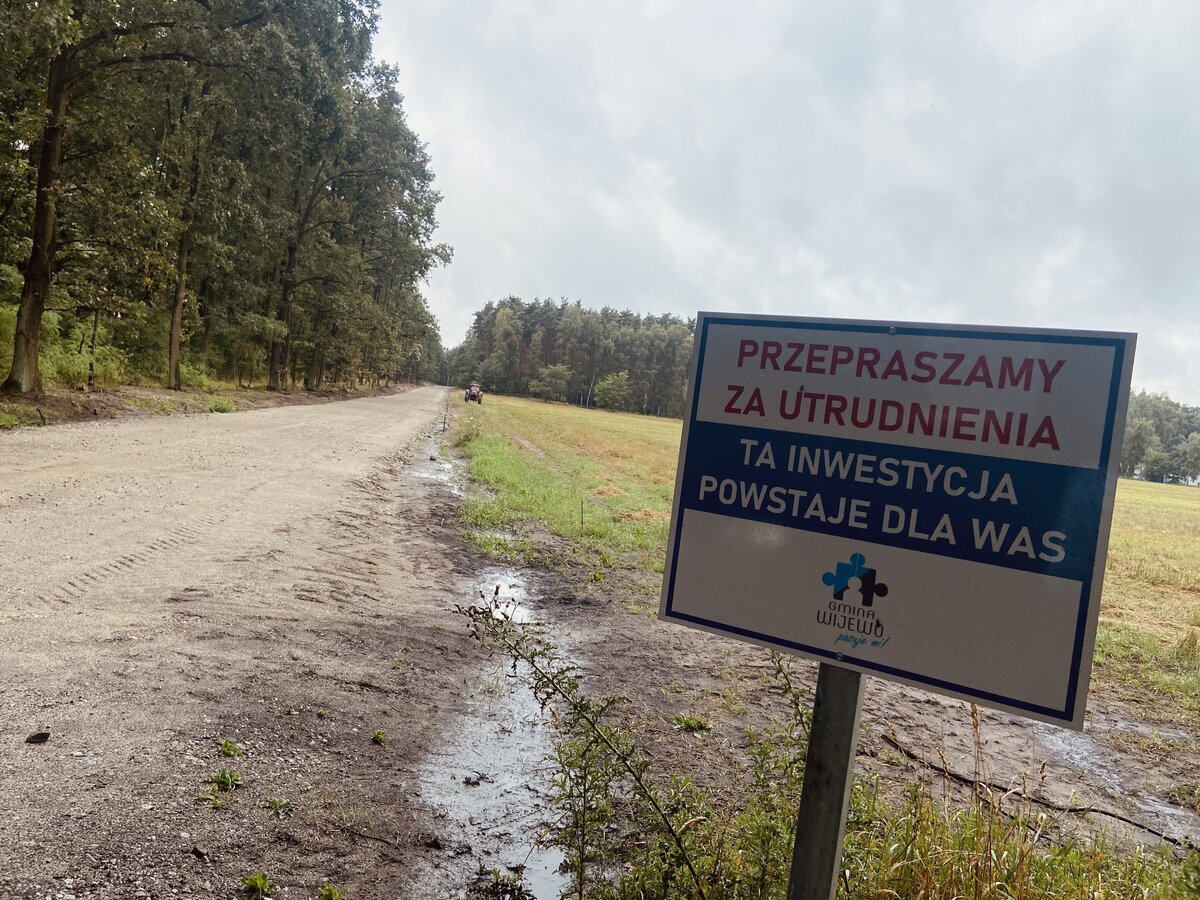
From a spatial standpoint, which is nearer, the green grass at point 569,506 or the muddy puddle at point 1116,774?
the muddy puddle at point 1116,774

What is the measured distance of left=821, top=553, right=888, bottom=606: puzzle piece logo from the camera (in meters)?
1.67

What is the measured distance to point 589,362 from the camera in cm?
12531

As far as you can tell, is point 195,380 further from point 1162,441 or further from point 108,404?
point 1162,441

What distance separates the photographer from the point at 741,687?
5457 millimetres

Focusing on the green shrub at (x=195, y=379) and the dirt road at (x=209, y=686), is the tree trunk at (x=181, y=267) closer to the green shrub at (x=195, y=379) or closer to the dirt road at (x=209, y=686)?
the green shrub at (x=195, y=379)

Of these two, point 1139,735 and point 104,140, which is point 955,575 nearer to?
point 1139,735

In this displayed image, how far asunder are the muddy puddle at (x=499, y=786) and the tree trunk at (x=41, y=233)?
50.5 feet


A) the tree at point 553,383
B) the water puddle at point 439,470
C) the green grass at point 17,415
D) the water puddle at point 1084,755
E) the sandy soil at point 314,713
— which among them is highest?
the tree at point 553,383

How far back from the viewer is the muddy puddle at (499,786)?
3.03 m

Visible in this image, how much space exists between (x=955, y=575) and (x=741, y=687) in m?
4.19

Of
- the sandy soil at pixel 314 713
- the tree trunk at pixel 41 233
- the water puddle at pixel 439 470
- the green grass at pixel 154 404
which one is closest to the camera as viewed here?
the sandy soil at pixel 314 713

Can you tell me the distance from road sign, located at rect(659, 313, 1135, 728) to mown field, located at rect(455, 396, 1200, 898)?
993 mm

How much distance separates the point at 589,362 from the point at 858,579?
409 feet

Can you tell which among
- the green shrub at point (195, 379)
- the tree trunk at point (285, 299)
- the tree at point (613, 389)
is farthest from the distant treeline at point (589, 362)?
the green shrub at point (195, 379)
